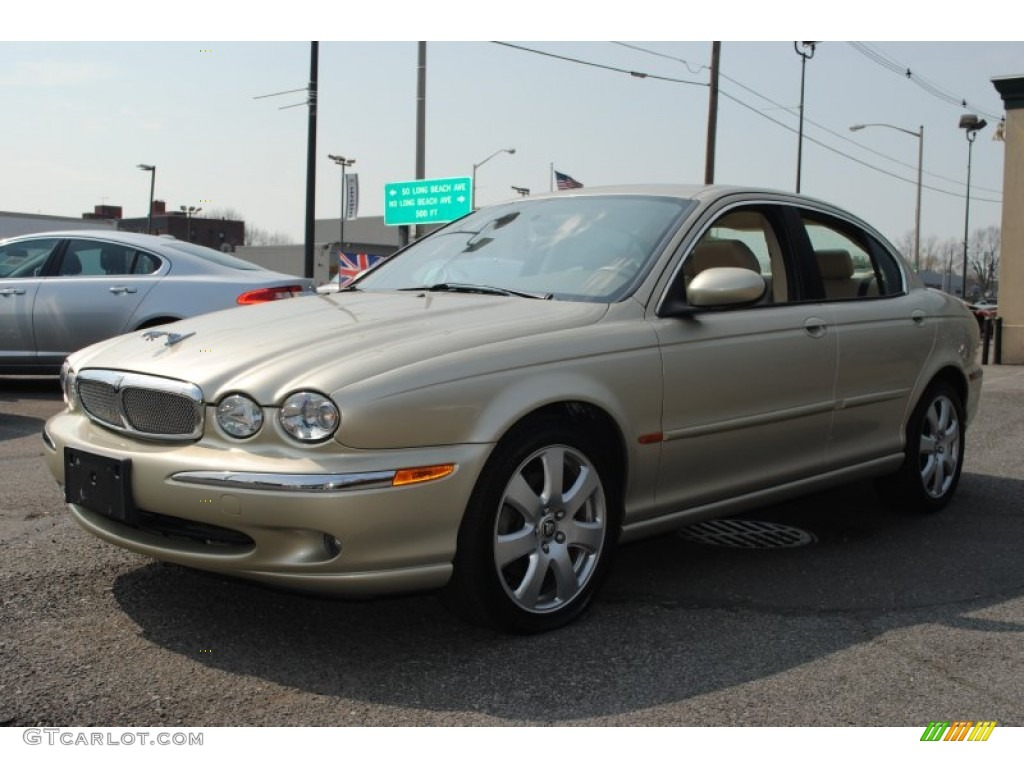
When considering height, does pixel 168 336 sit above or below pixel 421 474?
above

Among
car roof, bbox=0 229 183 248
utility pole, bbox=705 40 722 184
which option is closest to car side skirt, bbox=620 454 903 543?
car roof, bbox=0 229 183 248

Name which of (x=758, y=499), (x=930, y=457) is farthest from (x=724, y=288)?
(x=930, y=457)

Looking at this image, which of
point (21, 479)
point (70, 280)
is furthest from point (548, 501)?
point (70, 280)

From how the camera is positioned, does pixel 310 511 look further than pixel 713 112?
No

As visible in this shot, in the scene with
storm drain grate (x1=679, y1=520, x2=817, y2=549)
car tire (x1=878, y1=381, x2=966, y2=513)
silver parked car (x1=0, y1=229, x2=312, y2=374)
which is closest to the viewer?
storm drain grate (x1=679, y1=520, x2=817, y2=549)

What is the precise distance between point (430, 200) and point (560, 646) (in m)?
24.4

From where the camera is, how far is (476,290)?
4414mm

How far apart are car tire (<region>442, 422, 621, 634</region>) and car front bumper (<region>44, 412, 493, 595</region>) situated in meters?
0.10

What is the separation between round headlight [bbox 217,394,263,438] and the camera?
3.31 metres

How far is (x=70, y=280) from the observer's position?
9.90m

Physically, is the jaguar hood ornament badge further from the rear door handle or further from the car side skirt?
the rear door handle

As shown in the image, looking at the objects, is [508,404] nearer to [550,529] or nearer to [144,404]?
[550,529]

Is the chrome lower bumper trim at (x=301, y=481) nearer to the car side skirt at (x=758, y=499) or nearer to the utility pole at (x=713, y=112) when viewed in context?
the car side skirt at (x=758, y=499)
